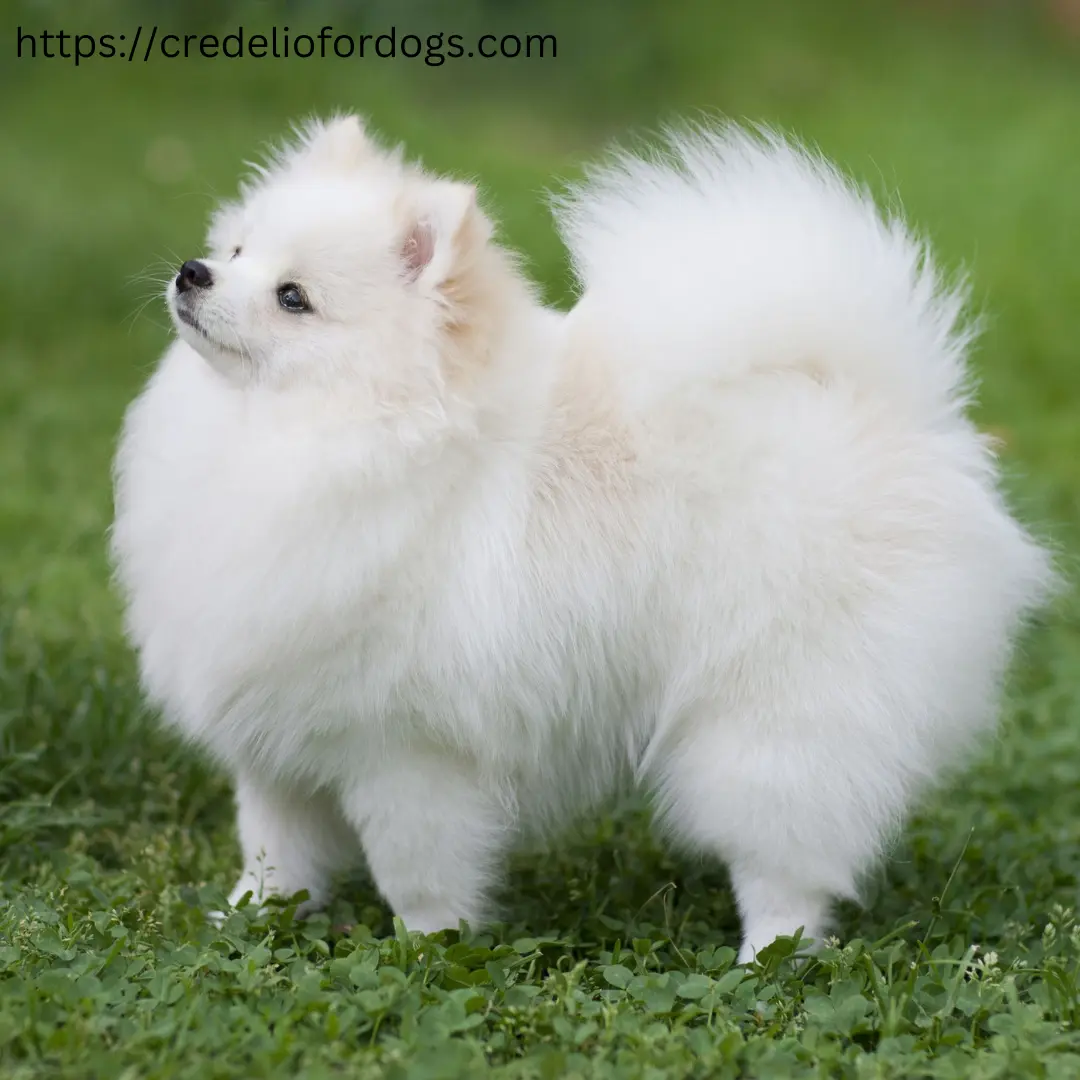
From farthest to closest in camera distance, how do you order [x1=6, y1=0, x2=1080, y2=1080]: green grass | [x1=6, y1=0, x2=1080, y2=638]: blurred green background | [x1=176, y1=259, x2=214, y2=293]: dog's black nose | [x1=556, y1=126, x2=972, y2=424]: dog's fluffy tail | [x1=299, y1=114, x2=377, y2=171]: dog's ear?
[x1=6, y1=0, x2=1080, y2=638]: blurred green background < [x1=299, y1=114, x2=377, y2=171]: dog's ear < [x1=556, y1=126, x2=972, y2=424]: dog's fluffy tail < [x1=176, y1=259, x2=214, y2=293]: dog's black nose < [x1=6, y1=0, x2=1080, y2=1080]: green grass

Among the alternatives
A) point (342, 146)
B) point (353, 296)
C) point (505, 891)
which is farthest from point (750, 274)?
point (505, 891)

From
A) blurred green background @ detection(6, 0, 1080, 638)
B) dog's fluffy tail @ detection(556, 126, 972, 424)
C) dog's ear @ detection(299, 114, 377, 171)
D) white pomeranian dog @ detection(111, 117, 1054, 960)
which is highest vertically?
dog's fluffy tail @ detection(556, 126, 972, 424)

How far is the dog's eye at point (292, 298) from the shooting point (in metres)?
3.04

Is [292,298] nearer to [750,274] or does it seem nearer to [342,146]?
[342,146]

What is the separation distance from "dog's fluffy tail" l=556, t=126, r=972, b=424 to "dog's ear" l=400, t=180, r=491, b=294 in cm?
36

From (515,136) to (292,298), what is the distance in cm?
848

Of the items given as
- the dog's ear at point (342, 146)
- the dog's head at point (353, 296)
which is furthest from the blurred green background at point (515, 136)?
the dog's head at point (353, 296)

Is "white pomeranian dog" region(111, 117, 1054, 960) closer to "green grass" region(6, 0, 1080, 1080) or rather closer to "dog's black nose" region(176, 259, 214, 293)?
"dog's black nose" region(176, 259, 214, 293)

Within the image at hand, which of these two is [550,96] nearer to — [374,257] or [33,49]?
[33,49]

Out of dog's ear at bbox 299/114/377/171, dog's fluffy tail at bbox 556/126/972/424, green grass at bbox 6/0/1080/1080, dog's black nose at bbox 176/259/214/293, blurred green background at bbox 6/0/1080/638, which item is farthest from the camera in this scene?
blurred green background at bbox 6/0/1080/638

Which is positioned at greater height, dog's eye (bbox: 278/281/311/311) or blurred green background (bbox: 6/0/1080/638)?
dog's eye (bbox: 278/281/311/311)

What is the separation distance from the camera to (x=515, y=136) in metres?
11.1

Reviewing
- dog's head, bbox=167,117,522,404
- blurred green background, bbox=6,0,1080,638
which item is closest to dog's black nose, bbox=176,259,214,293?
dog's head, bbox=167,117,522,404

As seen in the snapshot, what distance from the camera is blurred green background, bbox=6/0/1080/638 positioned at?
25.0ft
